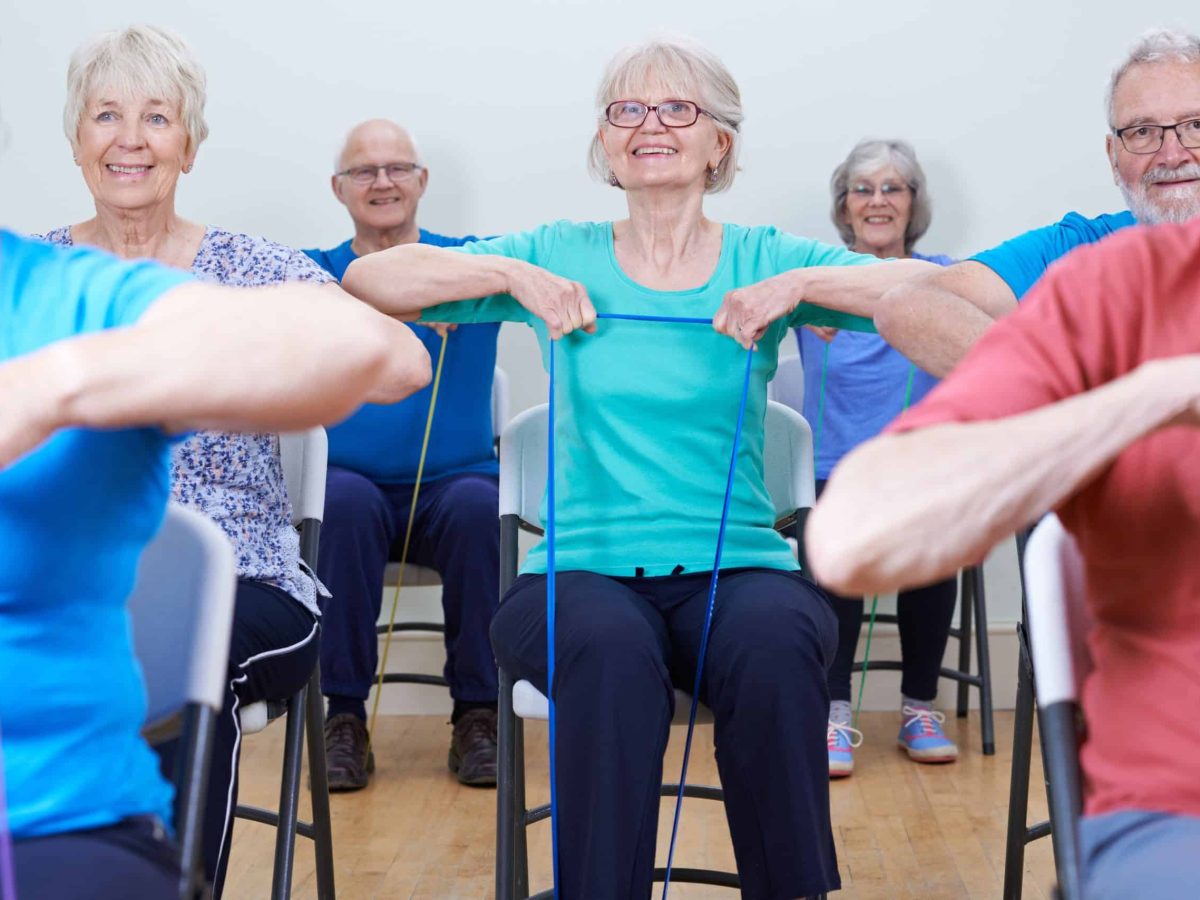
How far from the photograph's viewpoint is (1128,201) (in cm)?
Result: 215

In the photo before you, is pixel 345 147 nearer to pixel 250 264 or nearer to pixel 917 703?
pixel 250 264

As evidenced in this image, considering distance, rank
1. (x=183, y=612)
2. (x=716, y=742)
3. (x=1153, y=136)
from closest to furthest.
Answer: (x=183, y=612) < (x=716, y=742) < (x=1153, y=136)

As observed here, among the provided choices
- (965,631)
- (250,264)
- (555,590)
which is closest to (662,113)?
(250,264)

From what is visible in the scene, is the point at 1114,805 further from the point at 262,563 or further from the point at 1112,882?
the point at 262,563

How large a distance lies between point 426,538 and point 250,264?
112 cm

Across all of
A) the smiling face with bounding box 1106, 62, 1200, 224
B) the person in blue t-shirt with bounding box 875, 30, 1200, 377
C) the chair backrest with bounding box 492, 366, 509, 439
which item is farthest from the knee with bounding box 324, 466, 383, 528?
the smiling face with bounding box 1106, 62, 1200, 224

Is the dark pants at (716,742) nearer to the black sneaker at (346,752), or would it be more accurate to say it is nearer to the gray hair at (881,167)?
the black sneaker at (346,752)

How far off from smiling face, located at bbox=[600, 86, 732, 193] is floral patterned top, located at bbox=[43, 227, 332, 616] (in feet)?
1.57

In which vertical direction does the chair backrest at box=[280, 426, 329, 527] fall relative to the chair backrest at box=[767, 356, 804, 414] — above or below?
below

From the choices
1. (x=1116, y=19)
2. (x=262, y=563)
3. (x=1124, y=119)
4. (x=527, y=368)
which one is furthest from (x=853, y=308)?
(x=1116, y=19)

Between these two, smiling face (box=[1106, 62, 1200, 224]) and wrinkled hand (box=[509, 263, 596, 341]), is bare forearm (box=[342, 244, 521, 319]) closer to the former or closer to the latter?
wrinkled hand (box=[509, 263, 596, 341])

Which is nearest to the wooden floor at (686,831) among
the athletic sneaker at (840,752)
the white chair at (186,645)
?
the athletic sneaker at (840,752)

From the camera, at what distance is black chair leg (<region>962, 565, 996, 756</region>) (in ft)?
10.9

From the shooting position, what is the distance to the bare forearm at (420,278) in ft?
6.86
